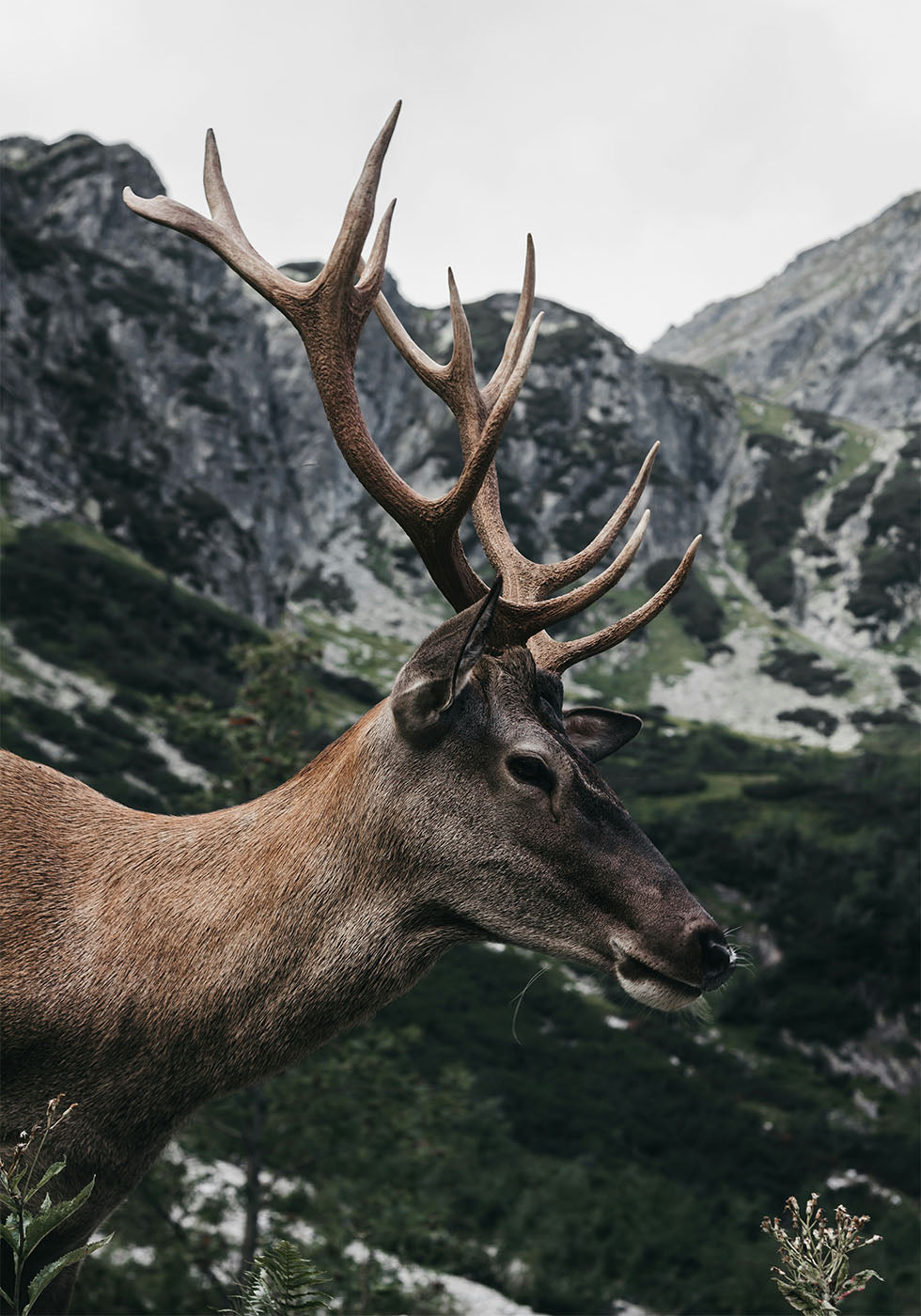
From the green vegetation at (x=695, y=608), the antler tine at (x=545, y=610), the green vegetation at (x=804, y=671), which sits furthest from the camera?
the green vegetation at (x=695, y=608)

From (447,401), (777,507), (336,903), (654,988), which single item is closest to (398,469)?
(777,507)

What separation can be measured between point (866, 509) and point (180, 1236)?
11749cm

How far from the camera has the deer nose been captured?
9.41 ft

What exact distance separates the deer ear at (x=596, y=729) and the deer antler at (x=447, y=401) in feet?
0.68

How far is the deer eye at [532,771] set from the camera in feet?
10.3

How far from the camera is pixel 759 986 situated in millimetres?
27156

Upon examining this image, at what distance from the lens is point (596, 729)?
3.80 metres

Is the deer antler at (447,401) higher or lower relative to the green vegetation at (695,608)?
higher

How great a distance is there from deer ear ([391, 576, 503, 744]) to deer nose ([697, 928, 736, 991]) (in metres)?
0.98

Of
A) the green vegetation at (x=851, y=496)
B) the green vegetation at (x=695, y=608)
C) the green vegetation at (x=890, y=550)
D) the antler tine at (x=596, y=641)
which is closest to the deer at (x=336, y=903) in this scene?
the antler tine at (x=596, y=641)

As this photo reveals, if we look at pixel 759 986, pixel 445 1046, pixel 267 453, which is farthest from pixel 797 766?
pixel 267 453

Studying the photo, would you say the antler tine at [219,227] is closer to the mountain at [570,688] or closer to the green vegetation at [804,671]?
the mountain at [570,688]

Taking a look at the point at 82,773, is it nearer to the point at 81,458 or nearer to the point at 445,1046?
the point at 445,1046

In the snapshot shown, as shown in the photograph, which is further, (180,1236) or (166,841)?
(180,1236)
